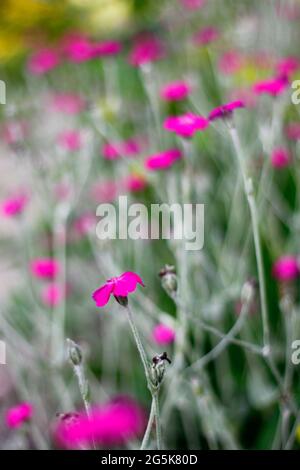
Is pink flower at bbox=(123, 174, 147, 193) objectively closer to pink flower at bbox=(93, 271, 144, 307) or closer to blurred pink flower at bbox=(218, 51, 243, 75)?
blurred pink flower at bbox=(218, 51, 243, 75)

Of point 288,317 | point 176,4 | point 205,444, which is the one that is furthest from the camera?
point 176,4

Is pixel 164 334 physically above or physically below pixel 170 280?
below

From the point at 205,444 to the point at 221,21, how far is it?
1.53m

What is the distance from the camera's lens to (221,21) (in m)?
1.95

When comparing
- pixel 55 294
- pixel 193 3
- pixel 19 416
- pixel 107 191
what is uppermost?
pixel 193 3

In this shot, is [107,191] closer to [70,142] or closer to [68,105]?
[70,142]

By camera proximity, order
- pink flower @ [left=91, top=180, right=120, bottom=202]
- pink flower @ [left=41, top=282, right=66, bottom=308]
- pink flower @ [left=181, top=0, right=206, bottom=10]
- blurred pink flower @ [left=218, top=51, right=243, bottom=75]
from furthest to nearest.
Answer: pink flower @ [left=181, top=0, right=206, bottom=10] < blurred pink flower @ [left=218, top=51, right=243, bottom=75] < pink flower @ [left=91, top=180, right=120, bottom=202] < pink flower @ [left=41, top=282, right=66, bottom=308]

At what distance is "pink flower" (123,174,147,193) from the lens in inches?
45.1

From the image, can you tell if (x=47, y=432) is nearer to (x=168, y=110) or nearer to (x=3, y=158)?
(x=168, y=110)

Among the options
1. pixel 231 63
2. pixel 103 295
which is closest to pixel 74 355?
pixel 103 295

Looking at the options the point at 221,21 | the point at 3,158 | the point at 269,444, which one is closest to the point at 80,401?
the point at 269,444

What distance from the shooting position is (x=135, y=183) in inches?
44.9

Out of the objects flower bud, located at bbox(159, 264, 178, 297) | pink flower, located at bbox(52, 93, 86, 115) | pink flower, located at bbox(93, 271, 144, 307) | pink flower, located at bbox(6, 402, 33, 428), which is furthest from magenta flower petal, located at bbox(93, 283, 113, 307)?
pink flower, located at bbox(52, 93, 86, 115)

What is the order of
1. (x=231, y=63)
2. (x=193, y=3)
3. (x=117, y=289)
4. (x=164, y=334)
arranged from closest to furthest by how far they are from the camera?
(x=117, y=289) → (x=164, y=334) → (x=231, y=63) → (x=193, y=3)
